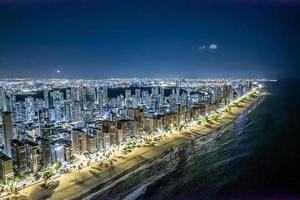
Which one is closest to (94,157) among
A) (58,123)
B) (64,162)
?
(64,162)

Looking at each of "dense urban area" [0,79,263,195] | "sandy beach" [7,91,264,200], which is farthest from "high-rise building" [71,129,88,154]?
"sandy beach" [7,91,264,200]

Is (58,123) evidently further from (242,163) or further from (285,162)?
(285,162)

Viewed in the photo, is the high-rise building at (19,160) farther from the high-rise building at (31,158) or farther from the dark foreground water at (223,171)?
the dark foreground water at (223,171)

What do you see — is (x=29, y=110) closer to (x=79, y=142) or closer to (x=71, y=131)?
(x=71, y=131)

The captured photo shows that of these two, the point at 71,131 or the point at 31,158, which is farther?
the point at 71,131

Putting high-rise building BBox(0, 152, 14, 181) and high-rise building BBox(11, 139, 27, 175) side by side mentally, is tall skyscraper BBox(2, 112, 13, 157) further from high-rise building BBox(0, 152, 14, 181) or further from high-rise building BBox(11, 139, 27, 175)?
high-rise building BBox(0, 152, 14, 181)

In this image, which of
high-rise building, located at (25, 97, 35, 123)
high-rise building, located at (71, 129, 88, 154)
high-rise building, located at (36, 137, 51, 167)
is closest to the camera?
high-rise building, located at (36, 137, 51, 167)

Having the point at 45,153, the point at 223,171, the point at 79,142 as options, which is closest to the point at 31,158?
the point at 45,153

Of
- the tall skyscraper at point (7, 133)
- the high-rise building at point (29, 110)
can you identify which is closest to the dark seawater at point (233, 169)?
the tall skyscraper at point (7, 133)
